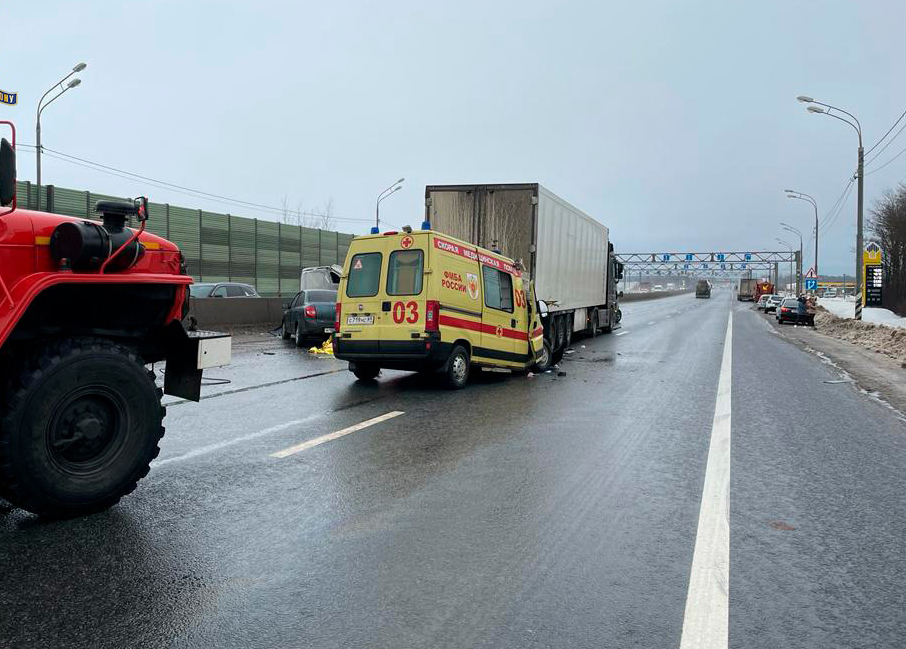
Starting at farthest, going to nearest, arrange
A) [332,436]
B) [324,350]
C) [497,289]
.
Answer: [324,350] → [497,289] → [332,436]

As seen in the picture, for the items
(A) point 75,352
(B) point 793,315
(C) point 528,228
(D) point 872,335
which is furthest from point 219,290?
(B) point 793,315

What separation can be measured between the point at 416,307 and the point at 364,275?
109 centimetres

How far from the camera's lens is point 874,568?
3.70 meters

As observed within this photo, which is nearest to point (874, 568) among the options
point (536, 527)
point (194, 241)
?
point (536, 527)

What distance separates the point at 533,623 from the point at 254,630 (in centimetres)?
120

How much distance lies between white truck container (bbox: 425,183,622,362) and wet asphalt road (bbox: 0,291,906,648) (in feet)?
21.1

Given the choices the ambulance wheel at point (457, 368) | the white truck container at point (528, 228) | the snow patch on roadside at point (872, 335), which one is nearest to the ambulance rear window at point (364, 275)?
the ambulance wheel at point (457, 368)

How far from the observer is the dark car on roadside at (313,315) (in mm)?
17273

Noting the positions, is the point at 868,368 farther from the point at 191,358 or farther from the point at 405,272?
the point at 191,358

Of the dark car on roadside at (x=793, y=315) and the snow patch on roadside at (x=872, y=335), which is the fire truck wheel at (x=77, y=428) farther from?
the dark car on roadside at (x=793, y=315)

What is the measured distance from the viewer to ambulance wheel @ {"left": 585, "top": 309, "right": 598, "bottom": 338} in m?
22.1

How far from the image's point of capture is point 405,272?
996 centimetres

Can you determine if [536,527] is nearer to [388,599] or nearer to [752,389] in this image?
[388,599]

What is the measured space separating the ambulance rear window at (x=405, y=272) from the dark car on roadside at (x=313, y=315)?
23.1 ft
